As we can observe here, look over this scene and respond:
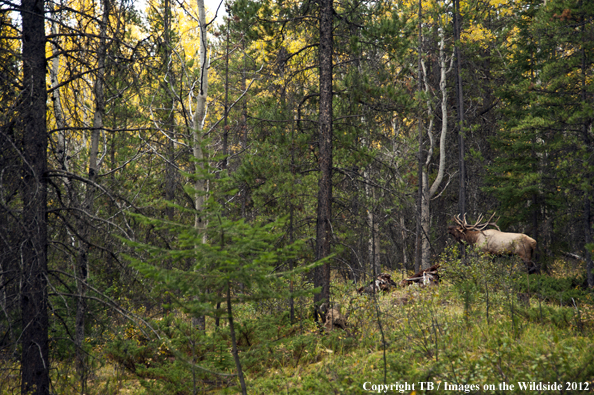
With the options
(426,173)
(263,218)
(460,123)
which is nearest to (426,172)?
(426,173)

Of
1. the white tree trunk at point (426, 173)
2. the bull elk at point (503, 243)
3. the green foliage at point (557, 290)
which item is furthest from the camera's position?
the white tree trunk at point (426, 173)

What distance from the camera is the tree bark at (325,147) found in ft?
26.7

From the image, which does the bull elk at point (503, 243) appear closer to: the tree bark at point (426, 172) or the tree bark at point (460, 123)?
the tree bark at point (460, 123)

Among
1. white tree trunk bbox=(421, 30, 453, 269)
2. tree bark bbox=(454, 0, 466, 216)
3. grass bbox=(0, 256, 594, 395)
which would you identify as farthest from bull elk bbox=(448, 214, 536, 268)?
grass bbox=(0, 256, 594, 395)

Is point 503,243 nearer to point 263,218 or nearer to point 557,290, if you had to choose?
point 557,290

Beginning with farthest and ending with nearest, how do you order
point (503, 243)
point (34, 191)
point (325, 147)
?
point (503, 243)
point (325, 147)
point (34, 191)

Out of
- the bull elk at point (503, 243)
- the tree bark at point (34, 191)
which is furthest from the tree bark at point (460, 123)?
the tree bark at point (34, 191)

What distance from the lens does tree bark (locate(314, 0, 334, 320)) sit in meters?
8.15

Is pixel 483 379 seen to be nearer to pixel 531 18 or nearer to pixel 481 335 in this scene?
pixel 481 335

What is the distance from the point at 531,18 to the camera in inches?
622

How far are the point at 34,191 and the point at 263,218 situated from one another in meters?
4.51

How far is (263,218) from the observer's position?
27.2 ft

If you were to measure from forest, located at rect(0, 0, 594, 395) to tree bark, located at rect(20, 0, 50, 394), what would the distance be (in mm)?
24

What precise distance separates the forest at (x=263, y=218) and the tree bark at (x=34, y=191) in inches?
1.0
